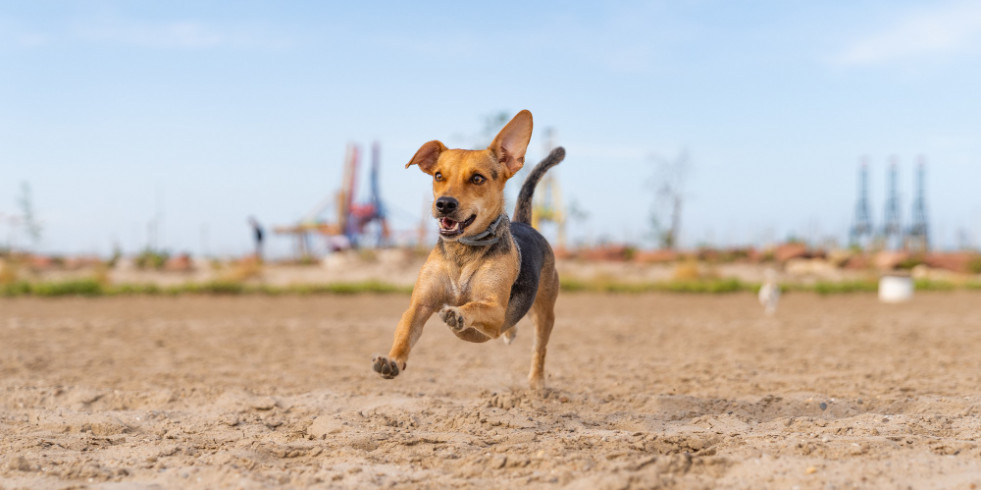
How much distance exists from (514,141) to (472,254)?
0.60 metres

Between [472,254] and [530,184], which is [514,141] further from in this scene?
[530,184]

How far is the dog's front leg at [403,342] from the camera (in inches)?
129

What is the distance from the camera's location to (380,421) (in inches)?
191

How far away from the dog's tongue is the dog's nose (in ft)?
0.19

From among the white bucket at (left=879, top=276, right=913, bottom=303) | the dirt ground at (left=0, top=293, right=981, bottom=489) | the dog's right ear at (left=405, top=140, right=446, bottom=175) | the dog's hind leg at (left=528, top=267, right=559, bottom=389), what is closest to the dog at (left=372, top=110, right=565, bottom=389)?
the dog's right ear at (left=405, top=140, right=446, bottom=175)

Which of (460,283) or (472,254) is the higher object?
(472,254)

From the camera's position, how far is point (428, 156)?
3.89 m

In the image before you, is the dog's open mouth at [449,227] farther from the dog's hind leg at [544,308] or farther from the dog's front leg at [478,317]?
the dog's hind leg at [544,308]

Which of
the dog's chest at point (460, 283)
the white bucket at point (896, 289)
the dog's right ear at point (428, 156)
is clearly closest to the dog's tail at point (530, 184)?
the dog's right ear at point (428, 156)

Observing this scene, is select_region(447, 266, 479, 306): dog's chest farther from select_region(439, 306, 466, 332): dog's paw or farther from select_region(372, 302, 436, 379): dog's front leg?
select_region(439, 306, 466, 332): dog's paw

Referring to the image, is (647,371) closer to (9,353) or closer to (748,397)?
(748,397)

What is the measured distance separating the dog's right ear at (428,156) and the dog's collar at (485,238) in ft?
1.35

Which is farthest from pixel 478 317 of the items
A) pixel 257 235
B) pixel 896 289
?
pixel 257 235

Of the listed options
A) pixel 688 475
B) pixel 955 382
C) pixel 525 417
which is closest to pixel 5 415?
pixel 525 417
